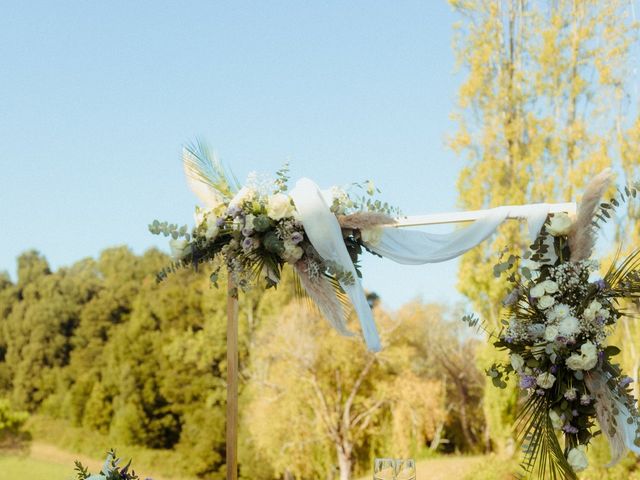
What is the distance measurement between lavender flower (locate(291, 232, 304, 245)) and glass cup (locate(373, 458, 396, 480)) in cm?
125

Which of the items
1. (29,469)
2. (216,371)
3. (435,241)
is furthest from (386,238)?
(29,469)

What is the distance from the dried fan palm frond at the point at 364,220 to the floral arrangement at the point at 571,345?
629mm

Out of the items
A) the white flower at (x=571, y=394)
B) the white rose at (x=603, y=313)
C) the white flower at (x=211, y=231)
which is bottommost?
the white flower at (x=571, y=394)

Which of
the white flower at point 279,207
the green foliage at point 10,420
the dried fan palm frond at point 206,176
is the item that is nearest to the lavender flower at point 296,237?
the white flower at point 279,207

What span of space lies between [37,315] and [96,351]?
4.47 ft

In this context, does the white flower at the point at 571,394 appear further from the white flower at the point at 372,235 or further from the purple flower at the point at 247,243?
the purple flower at the point at 247,243

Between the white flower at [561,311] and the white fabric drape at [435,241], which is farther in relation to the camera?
the white fabric drape at [435,241]

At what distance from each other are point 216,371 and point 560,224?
37.4 feet

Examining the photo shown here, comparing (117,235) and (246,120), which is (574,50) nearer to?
(246,120)

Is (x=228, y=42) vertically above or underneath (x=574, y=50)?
above

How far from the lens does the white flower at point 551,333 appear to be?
349cm

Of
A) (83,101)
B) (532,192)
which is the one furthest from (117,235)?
(532,192)

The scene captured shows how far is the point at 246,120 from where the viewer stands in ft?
44.6

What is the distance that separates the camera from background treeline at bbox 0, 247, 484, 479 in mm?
12219
